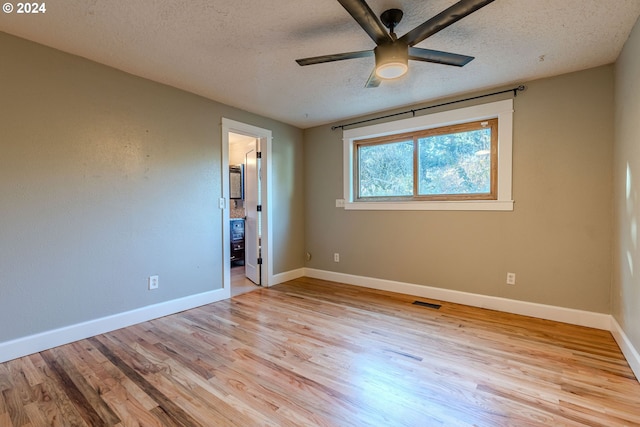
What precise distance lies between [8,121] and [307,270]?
360 centimetres

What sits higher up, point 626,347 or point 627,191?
point 627,191

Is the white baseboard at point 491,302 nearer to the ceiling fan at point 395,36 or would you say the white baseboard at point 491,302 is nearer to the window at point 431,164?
the window at point 431,164

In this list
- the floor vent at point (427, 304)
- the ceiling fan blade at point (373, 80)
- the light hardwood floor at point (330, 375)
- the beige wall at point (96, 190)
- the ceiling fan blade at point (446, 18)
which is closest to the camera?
the ceiling fan blade at point (446, 18)

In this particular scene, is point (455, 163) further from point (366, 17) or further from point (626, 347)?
point (366, 17)

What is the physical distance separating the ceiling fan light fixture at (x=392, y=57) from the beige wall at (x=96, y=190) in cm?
224

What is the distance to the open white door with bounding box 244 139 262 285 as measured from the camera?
13.7 feet

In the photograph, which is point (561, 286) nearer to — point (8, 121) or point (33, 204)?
point (33, 204)

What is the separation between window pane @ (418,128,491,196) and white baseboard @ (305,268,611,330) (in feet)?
3.74

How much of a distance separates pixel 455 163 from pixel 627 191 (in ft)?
4.81

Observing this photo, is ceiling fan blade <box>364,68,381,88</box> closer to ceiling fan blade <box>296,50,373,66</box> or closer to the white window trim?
ceiling fan blade <box>296,50,373,66</box>

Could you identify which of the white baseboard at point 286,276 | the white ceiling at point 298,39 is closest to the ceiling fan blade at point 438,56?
the white ceiling at point 298,39

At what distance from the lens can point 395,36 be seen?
5.97 ft

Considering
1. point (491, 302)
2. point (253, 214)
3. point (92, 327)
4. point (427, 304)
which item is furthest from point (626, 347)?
point (92, 327)

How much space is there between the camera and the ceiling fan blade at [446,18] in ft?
4.68
